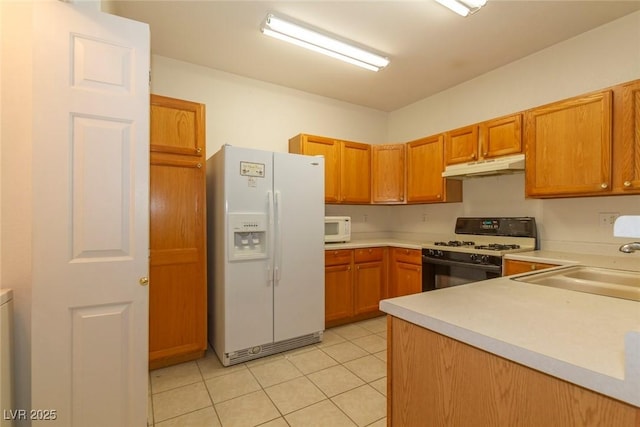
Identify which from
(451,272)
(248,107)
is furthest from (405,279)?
(248,107)

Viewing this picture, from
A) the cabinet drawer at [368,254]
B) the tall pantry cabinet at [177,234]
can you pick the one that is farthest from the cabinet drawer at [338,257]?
the tall pantry cabinet at [177,234]

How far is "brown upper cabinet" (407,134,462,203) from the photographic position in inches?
131

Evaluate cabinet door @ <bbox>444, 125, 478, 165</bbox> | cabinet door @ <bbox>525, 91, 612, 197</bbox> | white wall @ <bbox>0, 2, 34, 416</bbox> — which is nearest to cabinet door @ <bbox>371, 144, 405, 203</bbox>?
cabinet door @ <bbox>444, 125, 478, 165</bbox>

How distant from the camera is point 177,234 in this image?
2.39 metres

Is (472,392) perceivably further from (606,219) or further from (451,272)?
(606,219)

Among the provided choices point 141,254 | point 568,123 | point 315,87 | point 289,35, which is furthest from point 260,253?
point 568,123

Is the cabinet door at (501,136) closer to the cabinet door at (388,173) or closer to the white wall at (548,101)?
the white wall at (548,101)

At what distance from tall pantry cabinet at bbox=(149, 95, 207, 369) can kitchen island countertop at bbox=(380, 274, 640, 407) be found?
6.23 ft

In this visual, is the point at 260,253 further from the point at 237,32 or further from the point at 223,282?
the point at 237,32

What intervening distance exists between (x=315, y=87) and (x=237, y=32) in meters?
1.25

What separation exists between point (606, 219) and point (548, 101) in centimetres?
115

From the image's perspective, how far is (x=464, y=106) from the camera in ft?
11.3

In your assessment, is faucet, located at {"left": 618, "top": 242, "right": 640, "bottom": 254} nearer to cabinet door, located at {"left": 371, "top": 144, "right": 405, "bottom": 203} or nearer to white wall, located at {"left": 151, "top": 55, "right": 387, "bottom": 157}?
cabinet door, located at {"left": 371, "top": 144, "right": 405, "bottom": 203}

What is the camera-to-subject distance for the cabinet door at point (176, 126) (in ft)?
7.61
